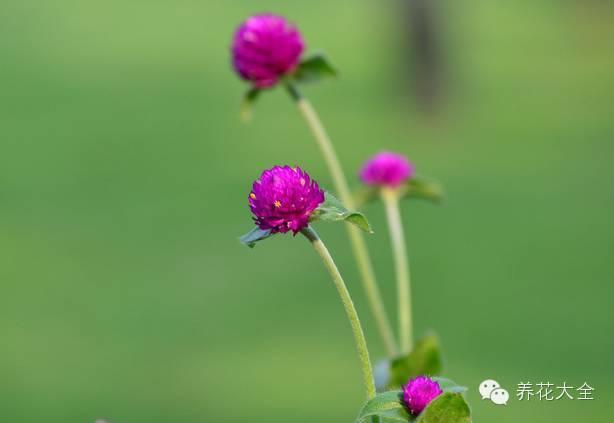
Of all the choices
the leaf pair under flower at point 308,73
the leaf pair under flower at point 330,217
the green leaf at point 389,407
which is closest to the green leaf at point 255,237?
the leaf pair under flower at point 330,217

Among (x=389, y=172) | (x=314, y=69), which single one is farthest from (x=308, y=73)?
(x=389, y=172)

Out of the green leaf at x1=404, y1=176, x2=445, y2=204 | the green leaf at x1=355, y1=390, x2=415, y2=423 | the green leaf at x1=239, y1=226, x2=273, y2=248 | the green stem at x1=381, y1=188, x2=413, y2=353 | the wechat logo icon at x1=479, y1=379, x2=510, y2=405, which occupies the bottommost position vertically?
the green leaf at x1=355, y1=390, x2=415, y2=423

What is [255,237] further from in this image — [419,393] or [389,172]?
[389,172]

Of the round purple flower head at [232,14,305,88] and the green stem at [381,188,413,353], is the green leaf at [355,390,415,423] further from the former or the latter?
the round purple flower head at [232,14,305,88]

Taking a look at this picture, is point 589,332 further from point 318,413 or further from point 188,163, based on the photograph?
point 188,163

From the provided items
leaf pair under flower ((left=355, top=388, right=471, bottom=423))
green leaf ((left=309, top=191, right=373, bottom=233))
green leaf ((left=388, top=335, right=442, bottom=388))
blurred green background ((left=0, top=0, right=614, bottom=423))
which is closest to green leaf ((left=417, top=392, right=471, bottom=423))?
leaf pair under flower ((left=355, top=388, right=471, bottom=423))
